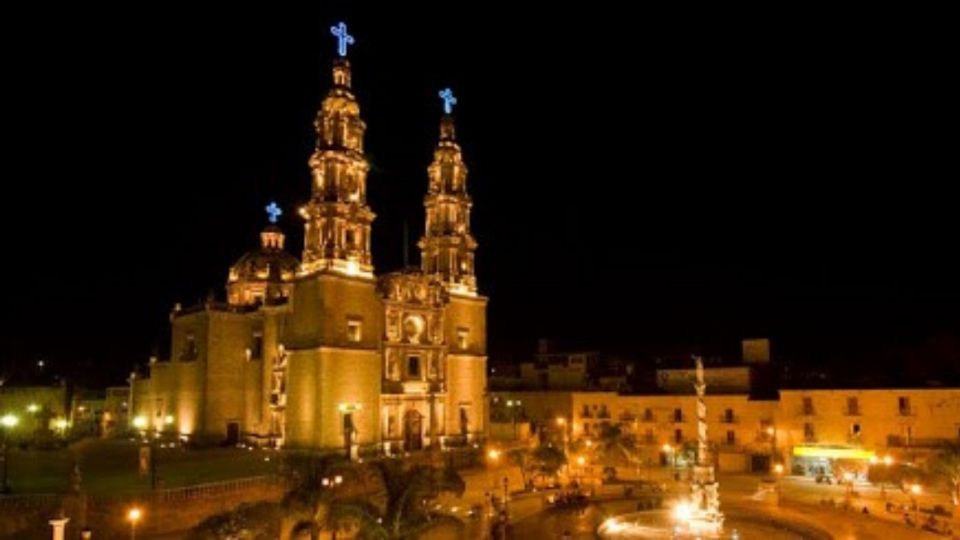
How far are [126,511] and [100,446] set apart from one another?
96.6ft

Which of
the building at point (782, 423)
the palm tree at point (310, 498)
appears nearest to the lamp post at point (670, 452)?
the building at point (782, 423)

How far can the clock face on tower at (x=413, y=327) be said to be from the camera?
50581mm

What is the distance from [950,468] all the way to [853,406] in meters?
13.6

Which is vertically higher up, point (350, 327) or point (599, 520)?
point (350, 327)

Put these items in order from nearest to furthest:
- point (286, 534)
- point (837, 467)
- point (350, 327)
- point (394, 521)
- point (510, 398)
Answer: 1. point (394, 521)
2. point (286, 534)
3. point (350, 327)
4. point (837, 467)
5. point (510, 398)

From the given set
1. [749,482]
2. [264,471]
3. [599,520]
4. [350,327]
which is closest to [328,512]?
[264,471]

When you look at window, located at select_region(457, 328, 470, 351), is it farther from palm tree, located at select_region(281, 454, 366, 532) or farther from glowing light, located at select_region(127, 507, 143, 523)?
glowing light, located at select_region(127, 507, 143, 523)

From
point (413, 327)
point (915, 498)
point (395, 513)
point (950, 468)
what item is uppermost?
point (413, 327)

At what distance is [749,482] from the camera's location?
48.4m

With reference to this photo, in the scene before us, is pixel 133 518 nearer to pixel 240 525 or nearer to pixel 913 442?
pixel 240 525

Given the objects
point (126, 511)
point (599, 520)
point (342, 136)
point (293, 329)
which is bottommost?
point (599, 520)

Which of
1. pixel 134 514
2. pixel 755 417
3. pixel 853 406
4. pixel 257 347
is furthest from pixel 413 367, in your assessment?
pixel 853 406

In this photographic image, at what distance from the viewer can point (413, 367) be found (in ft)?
166

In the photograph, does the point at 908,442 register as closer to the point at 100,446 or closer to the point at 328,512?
the point at 328,512
